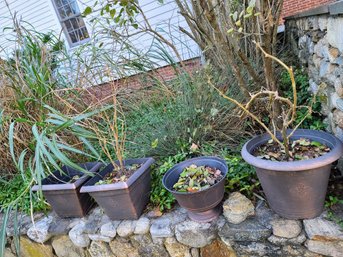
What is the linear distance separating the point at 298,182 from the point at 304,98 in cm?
128

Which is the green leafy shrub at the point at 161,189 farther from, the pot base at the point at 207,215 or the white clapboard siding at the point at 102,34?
the white clapboard siding at the point at 102,34

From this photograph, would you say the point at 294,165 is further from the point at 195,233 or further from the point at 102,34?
the point at 102,34

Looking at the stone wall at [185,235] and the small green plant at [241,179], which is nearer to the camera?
the stone wall at [185,235]

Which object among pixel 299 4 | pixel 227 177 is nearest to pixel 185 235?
pixel 227 177

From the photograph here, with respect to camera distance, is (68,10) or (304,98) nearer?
(304,98)

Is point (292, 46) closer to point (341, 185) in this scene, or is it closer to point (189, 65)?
point (189, 65)

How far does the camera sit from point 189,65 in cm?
279

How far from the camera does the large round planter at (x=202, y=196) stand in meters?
1.35

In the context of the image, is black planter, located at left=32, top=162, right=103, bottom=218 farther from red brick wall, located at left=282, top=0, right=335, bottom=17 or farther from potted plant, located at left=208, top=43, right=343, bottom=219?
red brick wall, located at left=282, top=0, right=335, bottom=17

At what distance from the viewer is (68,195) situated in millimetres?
1693

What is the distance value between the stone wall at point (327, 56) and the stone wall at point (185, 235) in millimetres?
474

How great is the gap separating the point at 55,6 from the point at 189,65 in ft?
15.1

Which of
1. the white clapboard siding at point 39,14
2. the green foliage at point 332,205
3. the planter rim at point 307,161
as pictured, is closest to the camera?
the planter rim at point 307,161

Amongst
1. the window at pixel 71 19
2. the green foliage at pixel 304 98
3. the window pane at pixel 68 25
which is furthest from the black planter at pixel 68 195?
the window pane at pixel 68 25
